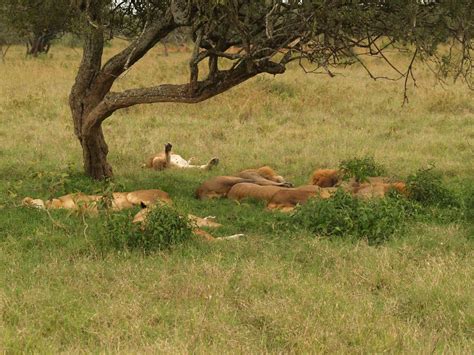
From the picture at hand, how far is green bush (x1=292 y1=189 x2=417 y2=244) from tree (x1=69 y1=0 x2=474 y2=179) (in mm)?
1296

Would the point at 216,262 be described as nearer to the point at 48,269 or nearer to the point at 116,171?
the point at 48,269

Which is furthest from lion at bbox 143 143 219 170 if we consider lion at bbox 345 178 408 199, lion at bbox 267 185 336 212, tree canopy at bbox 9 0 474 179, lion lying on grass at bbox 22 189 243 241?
lion at bbox 345 178 408 199

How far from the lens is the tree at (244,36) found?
651cm

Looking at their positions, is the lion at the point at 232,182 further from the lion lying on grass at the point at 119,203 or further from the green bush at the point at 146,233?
the green bush at the point at 146,233

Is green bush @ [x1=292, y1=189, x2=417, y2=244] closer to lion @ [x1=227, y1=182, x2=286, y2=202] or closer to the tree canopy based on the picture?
lion @ [x1=227, y1=182, x2=286, y2=202]

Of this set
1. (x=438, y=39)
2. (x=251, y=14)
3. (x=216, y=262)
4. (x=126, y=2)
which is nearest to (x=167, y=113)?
(x=126, y=2)

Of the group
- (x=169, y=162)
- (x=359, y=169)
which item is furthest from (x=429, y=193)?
(x=169, y=162)

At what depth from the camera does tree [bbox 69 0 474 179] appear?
21.4 feet

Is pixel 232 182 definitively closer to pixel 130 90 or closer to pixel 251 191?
pixel 251 191

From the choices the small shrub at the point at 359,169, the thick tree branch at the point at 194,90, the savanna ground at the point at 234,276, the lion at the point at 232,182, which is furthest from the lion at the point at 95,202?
the small shrub at the point at 359,169

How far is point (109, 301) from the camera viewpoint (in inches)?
170

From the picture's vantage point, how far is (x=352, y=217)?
6.21 meters

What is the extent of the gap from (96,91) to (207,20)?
2.26m

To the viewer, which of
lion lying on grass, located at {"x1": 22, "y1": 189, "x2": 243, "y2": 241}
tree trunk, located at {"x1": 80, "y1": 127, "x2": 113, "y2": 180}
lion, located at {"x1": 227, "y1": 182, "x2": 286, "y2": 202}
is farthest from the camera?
tree trunk, located at {"x1": 80, "y1": 127, "x2": 113, "y2": 180}
